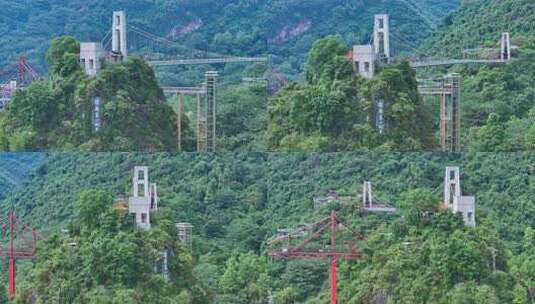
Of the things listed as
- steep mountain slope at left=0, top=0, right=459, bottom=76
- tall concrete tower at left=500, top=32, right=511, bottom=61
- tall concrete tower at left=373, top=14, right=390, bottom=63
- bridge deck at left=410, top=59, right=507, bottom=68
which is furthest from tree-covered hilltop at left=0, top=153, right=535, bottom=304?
steep mountain slope at left=0, top=0, right=459, bottom=76

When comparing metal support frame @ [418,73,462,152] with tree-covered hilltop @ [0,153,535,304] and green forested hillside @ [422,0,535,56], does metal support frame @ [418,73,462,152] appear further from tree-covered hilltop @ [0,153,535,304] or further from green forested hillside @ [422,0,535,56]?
green forested hillside @ [422,0,535,56]

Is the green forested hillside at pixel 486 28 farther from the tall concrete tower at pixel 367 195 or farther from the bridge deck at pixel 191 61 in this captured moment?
the tall concrete tower at pixel 367 195

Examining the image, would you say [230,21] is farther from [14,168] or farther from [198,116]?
[198,116]

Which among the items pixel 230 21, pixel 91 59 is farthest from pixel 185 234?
pixel 230 21

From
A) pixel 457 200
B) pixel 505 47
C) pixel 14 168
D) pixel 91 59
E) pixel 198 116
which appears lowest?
pixel 457 200

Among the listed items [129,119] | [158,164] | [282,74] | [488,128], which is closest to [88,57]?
[129,119]
